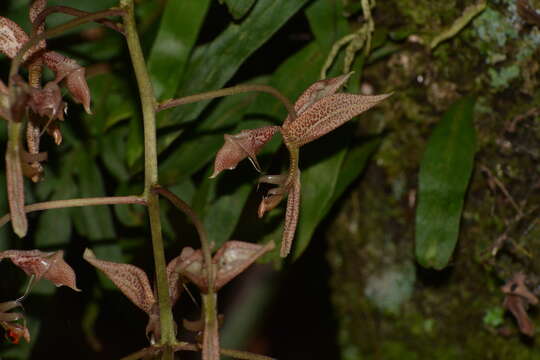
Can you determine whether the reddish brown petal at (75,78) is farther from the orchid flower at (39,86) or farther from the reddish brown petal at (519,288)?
the reddish brown petal at (519,288)

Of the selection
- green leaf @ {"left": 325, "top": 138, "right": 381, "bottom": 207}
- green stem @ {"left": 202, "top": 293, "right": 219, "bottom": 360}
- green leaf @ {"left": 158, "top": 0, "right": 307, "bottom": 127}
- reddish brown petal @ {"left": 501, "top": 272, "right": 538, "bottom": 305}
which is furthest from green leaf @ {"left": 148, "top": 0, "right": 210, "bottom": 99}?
reddish brown petal @ {"left": 501, "top": 272, "right": 538, "bottom": 305}

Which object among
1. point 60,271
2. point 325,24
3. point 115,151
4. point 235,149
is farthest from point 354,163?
point 60,271

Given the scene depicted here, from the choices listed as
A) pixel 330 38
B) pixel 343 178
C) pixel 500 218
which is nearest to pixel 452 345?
pixel 500 218

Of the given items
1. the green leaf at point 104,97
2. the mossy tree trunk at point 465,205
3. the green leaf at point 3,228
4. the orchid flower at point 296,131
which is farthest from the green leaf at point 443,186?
the green leaf at point 3,228

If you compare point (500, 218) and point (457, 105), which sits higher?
point (457, 105)

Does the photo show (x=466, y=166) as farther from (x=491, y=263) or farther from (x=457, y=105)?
(x=491, y=263)

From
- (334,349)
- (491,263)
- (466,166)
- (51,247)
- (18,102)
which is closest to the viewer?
(18,102)

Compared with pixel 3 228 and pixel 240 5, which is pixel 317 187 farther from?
pixel 3 228
